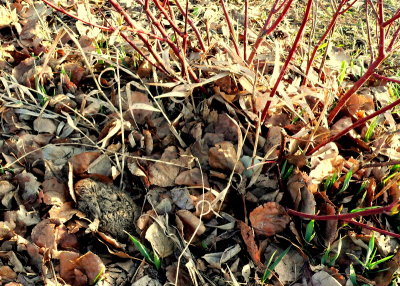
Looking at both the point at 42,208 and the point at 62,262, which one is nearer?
the point at 62,262

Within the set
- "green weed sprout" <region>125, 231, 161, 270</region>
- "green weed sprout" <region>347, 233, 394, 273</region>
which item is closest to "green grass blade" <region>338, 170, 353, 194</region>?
"green weed sprout" <region>347, 233, 394, 273</region>

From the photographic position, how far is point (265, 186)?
1668mm

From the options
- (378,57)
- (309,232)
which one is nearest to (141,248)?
(309,232)

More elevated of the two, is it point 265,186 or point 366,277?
point 265,186

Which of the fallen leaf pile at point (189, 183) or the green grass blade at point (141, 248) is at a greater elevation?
the fallen leaf pile at point (189, 183)

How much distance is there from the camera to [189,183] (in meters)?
1.67

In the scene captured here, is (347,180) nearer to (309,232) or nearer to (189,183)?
(309,232)

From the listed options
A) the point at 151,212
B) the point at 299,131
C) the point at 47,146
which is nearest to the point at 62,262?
the point at 151,212

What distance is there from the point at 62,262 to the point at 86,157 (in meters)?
0.41

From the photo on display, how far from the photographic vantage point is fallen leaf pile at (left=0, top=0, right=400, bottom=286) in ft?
5.00

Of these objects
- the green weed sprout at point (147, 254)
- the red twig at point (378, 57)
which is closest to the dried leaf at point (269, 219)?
the green weed sprout at point (147, 254)

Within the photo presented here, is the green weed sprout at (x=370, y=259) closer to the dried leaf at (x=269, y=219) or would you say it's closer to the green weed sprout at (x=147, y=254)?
the dried leaf at (x=269, y=219)

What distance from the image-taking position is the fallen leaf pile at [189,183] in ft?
5.00

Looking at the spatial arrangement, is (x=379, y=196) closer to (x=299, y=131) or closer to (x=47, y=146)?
(x=299, y=131)
